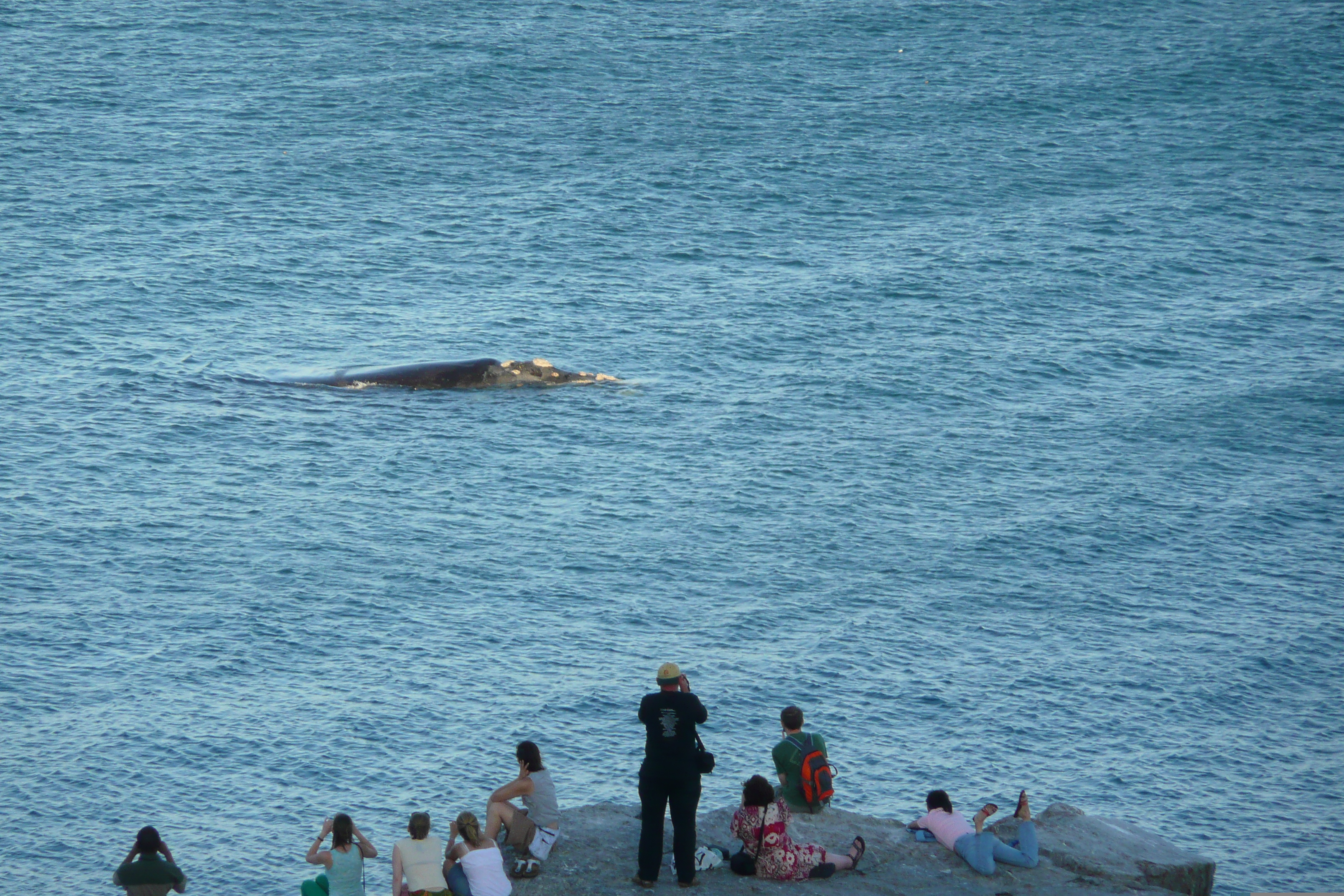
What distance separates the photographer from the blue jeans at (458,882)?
18094mm

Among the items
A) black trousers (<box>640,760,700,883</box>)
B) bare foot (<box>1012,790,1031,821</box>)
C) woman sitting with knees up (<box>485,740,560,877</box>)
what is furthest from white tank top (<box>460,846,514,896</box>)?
bare foot (<box>1012,790,1031,821</box>)

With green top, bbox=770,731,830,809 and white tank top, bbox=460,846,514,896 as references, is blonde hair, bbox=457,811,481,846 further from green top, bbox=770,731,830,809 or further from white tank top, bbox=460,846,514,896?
green top, bbox=770,731,830,809

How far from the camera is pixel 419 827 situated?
58.4 feet

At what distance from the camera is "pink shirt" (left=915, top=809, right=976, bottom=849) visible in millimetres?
20391

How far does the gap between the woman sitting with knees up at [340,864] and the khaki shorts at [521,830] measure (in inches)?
72.7

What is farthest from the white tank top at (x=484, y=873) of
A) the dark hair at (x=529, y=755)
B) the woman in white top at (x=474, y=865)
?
the dark hair at (x=529, y=755)

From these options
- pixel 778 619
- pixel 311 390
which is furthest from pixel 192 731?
pixel 311 390

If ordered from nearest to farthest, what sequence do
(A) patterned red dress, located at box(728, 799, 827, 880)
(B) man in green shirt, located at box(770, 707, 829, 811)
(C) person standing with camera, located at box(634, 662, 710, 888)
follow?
1. (C) person standing with camera, located at box(634, 662, 710, 888)
2. (A) patterned red dress, located at box(728, 799, 827, 880)
3. (B) man in green shirt, located at box(770, 707, 829, 811)

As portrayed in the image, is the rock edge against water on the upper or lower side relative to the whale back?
upper

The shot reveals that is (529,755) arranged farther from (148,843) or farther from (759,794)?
(148,843)

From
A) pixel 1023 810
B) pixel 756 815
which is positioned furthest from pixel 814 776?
pixel 1023 810

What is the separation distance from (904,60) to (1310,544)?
57.1 m

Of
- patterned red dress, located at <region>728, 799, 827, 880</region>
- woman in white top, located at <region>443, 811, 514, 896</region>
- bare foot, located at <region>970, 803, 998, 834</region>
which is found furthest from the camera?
bare foot, located at <region>970, 803, 998, 834</region>

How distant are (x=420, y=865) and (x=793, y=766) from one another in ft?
18.7
